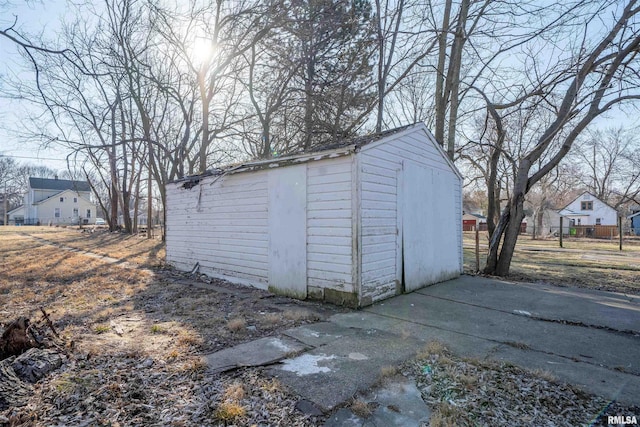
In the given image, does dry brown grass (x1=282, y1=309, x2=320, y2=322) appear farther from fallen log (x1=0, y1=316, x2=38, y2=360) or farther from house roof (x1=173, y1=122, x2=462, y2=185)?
fallen log (x1=0, y1=316, x2=38, y2=360)

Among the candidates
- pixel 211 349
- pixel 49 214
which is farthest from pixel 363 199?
pixel 49 214

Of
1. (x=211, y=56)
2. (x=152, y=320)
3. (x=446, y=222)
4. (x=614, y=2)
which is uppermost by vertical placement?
(x=211, y=56)

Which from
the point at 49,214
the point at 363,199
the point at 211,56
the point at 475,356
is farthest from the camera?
the point at 49,214

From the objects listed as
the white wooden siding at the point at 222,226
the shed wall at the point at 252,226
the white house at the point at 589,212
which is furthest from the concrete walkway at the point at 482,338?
the white house at the point at 589,212

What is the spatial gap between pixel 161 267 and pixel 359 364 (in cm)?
800

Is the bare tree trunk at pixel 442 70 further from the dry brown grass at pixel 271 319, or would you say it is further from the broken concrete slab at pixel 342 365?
the broken concrete slab at pixel 342 365

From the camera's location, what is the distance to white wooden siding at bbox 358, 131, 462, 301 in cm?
517

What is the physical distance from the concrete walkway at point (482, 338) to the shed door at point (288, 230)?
1.38 metres

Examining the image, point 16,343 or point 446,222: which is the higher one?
point 446,222

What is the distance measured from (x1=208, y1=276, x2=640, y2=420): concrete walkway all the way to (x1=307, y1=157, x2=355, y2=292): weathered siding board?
→ 752 millimetres

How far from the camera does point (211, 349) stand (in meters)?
3.57

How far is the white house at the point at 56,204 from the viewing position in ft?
155

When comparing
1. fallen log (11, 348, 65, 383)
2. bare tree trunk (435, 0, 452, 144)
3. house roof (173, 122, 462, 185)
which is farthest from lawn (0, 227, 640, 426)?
bare tree trunk (435, 0, 452, 144)

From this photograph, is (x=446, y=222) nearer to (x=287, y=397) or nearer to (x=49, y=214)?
(x=287, y=397)
